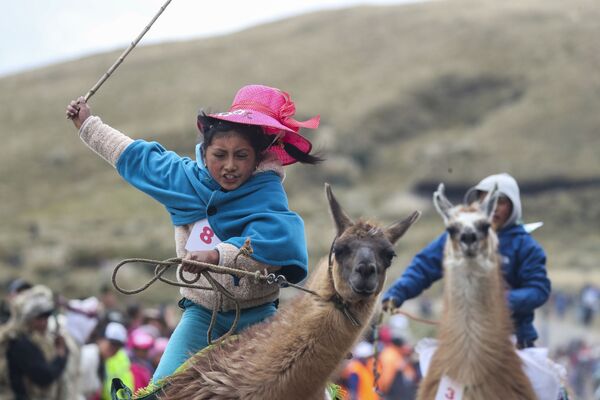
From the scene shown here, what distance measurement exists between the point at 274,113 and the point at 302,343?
138 cm

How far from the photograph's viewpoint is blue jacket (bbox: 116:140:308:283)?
19.1 ft

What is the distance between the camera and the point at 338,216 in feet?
20.5

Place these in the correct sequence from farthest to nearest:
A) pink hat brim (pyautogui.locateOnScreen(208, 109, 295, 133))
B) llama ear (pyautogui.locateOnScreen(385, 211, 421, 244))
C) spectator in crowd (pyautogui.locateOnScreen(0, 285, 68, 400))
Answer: spectator in crowd (pyautogui.locateOnScreen(0, 285, 68, 400)) < llama ear (pyautogui.locateOnScreen(385, 211, 421, 244)) < pink hat brim (pyautogui.locateOnScreen(208, 109, 295, 133))

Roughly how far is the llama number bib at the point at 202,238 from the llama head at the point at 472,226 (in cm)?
297

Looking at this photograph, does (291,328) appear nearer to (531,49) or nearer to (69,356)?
(69,356)

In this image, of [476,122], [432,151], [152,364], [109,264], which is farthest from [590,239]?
[152,364]

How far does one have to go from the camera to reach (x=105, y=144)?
6215 millimetres

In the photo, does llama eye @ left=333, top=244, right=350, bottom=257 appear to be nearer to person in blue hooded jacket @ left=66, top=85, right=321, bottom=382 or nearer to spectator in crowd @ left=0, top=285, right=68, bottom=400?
person in blue hooded jacket @ left=66, top=85, right=321, bottom=382

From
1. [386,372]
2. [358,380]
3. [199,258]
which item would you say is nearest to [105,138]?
[199,258]

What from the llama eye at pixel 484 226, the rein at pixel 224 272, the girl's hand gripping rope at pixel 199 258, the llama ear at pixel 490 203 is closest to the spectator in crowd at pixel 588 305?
the llama ear at pixel 490 203

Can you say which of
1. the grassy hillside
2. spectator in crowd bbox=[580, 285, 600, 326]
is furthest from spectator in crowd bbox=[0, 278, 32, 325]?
the grassy hillside

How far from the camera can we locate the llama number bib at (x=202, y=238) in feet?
19.7

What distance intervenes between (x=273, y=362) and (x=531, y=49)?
10237 centimetres

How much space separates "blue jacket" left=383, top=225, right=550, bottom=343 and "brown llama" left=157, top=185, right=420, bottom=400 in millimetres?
3606
